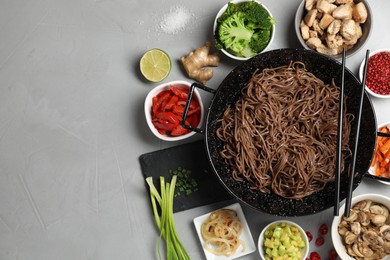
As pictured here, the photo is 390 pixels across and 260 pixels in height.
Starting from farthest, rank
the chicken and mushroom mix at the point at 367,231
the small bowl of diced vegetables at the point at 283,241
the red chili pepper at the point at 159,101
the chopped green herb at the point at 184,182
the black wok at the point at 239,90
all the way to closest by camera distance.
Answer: the chopped green herb at the point at 184,182
the red chili pepper at the point at 159,101
the small bowl of diced vegetables at the point at 283,241
the chicken and mushroom mix at the point at 367,231
the black wok at the point at 239,90

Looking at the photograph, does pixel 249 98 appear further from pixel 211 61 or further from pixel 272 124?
pixel 211 61

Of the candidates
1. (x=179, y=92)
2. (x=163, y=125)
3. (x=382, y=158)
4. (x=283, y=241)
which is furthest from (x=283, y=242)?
(x=179, y=92)

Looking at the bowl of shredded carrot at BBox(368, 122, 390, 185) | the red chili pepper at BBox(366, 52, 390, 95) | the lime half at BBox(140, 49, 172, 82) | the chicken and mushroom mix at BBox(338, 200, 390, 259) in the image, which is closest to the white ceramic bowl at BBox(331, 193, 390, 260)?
the chicken and mushroom mix at BBox(338, 200, 390, 259)

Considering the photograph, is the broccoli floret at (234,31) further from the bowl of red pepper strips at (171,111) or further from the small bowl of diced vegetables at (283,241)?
the small bowl of diced vegetables at (283,241)

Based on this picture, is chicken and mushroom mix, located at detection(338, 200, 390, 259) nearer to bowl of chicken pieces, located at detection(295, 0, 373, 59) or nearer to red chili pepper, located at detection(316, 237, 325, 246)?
red chili pepper, located at detection(316, 237, 325, 246)

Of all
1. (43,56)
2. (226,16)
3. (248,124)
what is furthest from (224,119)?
(43,56)

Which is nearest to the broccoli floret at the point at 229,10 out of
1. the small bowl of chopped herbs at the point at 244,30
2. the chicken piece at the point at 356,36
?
the small bowl of chopped herbs at the point at 244,30
